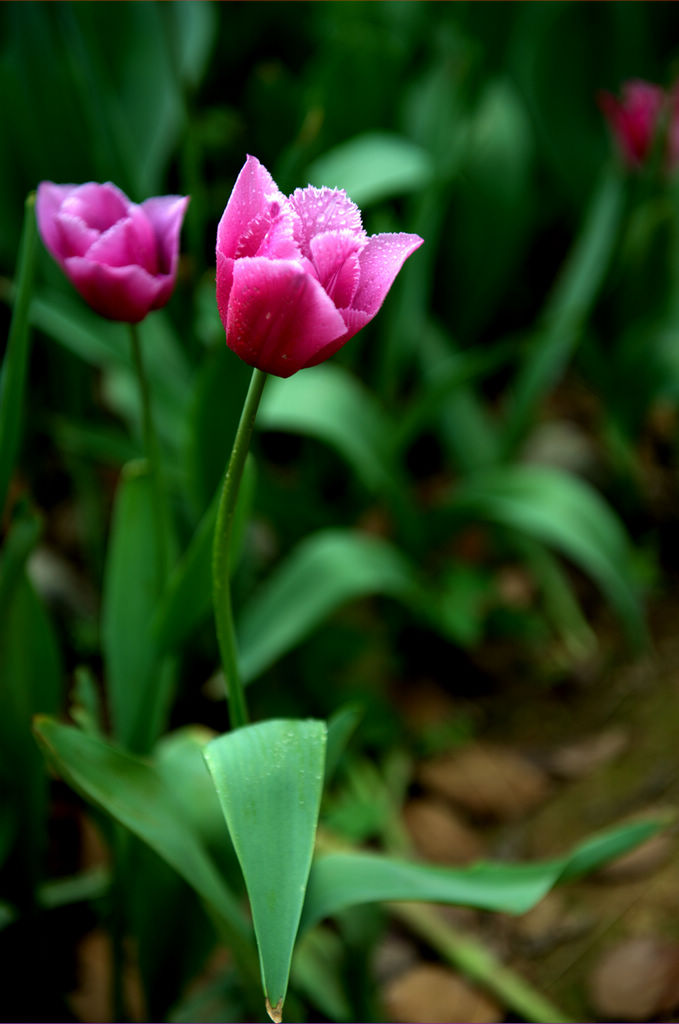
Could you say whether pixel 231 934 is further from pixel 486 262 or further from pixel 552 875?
pixel 486 262

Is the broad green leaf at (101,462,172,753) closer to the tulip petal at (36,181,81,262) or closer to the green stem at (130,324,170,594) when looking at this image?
the green stem at (130,324,170,594)

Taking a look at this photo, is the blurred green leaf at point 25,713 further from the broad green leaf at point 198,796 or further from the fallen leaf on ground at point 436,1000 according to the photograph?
the fallen leaf on ground at point 436,1000

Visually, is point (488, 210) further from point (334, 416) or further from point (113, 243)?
point (113, 243)

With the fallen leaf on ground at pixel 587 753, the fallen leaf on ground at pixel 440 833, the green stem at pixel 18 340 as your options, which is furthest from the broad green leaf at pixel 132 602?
the fallen leaf on ground at pixel 587 753

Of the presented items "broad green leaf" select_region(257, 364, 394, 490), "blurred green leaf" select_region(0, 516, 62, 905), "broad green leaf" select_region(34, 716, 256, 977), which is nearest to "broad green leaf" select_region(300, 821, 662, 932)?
Answer: "broad green leaf" select_region(34, 716, 256, 977)

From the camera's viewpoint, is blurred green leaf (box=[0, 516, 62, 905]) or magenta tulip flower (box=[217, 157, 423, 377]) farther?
blurred green leaf (box=[0, 516, 62, 905])
